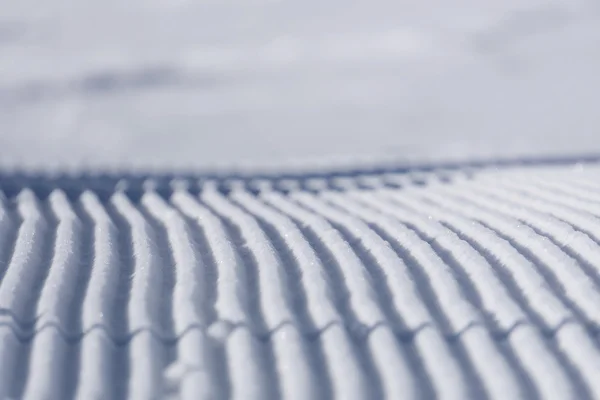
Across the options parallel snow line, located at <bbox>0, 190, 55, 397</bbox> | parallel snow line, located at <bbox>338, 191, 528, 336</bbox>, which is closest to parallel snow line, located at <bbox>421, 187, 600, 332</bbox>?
parallel snow line, located at <bbox>338, 191, 528, 336</bbox>

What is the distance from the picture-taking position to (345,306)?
104 inches

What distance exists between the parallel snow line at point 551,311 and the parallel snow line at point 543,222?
220mm

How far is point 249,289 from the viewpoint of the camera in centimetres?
281

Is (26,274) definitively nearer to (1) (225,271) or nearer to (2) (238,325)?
(1) (225,271)

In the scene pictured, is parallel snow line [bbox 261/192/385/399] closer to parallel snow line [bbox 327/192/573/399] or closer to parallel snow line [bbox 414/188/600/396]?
parallel snow line [bbox 327/192/573/399]

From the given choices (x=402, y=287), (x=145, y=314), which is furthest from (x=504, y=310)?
(x=145, y=314)

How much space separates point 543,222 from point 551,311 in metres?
1.03

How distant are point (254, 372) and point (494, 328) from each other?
79 centimetres

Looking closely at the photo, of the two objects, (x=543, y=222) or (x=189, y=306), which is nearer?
(x=189, y=306)

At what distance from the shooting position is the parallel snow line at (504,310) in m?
2.20

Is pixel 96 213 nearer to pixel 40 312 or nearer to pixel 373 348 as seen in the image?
pixel 40 312

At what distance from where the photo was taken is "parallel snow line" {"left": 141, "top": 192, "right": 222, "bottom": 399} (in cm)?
222

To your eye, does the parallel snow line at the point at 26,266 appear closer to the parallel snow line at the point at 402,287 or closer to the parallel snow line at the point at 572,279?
the parallel snow line at the point at 402,287

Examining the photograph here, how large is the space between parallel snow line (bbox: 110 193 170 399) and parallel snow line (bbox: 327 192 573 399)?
3.43 feet
